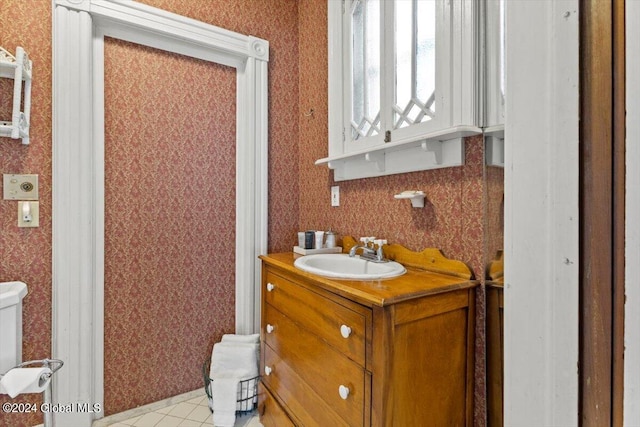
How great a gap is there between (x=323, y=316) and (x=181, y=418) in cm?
120

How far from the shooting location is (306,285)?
4.24ft

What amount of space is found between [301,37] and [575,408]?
2.41m

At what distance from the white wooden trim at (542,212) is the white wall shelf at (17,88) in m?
1.85

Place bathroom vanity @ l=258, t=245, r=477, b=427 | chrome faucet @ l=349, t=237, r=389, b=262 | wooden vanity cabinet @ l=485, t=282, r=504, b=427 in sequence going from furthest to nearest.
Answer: chrome faucet @ l=349, t=237, r=389, b=262, bathroom vanity @ l=258, t=245, r=477, b=427, wooden vanity cabinet @ l=485, t=282, r=504, b=427

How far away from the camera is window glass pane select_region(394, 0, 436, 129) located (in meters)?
1.33

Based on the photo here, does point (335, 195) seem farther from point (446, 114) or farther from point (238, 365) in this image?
point (238, 365)

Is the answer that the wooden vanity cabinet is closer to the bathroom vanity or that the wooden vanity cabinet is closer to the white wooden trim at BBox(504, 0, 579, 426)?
the white wooden trim at BBox(504, 0, 579, 426)

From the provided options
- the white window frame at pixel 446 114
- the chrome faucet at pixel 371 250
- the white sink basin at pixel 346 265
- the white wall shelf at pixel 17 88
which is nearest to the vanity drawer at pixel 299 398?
the white sink basin at pixel 346 265

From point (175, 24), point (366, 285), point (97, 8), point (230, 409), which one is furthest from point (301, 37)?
point (230, 409)

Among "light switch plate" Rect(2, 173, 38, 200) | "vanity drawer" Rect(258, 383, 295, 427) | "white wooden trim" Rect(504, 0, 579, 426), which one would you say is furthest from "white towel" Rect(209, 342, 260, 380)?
"white wooden trim" Rect(504, 0, 579, 426)

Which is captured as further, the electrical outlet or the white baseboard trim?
the electrical outlet

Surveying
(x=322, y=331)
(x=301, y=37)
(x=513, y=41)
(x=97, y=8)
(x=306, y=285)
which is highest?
(x=301, y=37)

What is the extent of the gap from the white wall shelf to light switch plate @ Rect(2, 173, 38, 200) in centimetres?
19

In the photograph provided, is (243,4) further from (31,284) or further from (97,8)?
(31,284)
